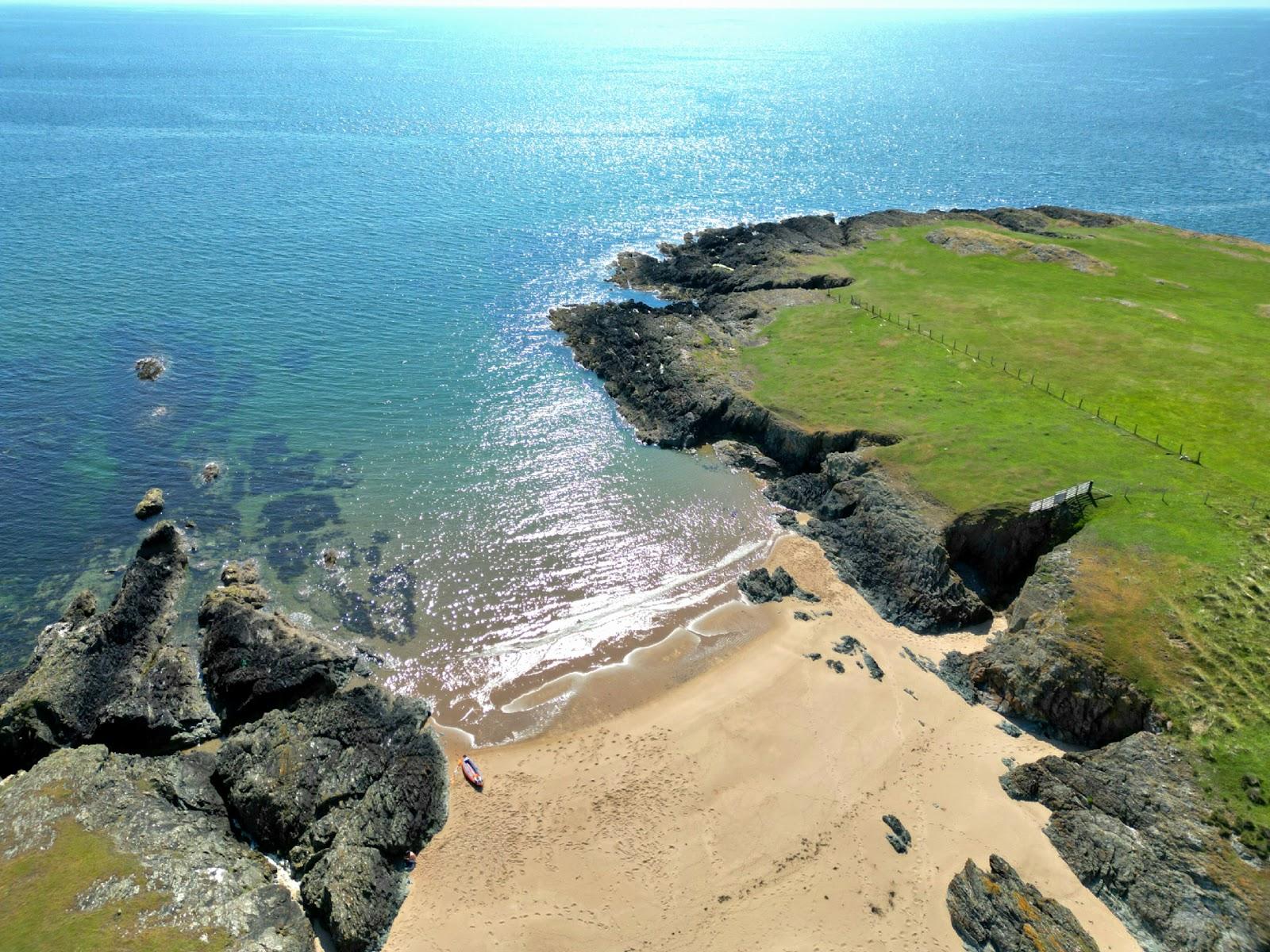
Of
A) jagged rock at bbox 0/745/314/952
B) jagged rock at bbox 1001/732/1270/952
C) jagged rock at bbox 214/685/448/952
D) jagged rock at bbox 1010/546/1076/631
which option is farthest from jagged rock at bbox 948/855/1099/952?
jagged rock at bbox 0/745/314/952

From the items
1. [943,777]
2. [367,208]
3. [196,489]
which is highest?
[367,208]

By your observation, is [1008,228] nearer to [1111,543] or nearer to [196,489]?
[1111,543]

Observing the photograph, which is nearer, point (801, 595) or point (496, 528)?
point (801, 595)

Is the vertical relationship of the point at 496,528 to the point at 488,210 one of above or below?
below

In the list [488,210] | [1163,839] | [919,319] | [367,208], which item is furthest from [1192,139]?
[1163,839]

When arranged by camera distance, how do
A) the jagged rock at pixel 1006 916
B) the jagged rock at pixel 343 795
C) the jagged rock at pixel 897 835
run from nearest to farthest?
the jagged rock at pixel 1006 916 → the jagged rock at pixel 343 795 → the jagged rock at pixel 897 835

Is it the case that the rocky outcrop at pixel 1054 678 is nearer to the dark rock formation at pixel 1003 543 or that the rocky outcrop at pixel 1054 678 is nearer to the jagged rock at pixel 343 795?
the dark rock formation at pixel 1003 543

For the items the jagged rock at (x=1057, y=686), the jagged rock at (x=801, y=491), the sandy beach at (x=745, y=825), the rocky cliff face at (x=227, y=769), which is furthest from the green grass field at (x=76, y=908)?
the jagged rock at (x=801, y=491)
